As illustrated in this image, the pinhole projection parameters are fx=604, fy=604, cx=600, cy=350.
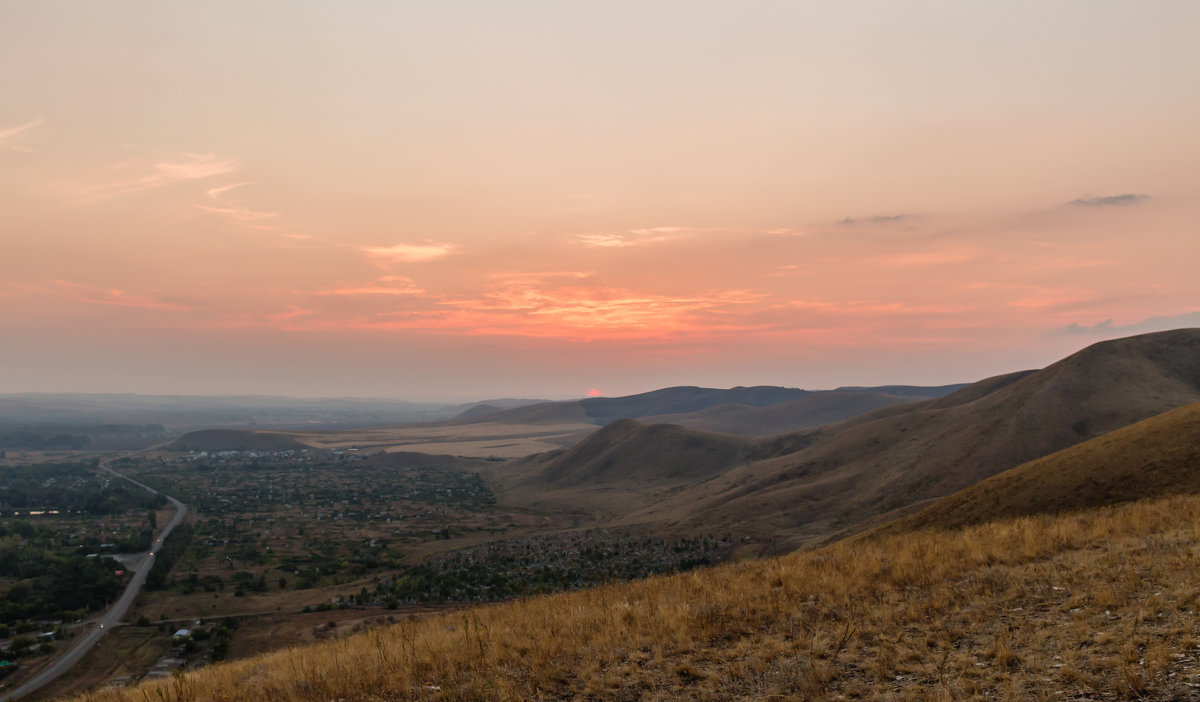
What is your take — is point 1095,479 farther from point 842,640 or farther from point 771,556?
point 842,640

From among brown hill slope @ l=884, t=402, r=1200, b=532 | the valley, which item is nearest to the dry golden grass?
the valley

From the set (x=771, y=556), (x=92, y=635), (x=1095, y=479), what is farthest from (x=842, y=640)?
(x=92, y=635)

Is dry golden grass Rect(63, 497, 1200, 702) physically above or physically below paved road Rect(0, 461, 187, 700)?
above

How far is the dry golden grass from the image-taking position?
24.8 ft

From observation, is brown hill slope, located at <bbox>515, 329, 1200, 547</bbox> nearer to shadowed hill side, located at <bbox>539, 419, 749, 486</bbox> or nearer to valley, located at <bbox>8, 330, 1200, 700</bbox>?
valley, located at <bbox>8, 330, 1200, 700</bbox>

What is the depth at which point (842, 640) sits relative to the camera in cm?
918

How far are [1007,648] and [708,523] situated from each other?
4877 cm

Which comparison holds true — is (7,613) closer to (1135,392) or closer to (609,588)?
(609,588)

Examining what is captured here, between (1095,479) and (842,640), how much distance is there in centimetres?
2218

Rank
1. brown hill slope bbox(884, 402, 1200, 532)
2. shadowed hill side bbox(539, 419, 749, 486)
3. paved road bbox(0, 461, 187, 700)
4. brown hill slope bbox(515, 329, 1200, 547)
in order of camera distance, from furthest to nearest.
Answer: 1. shadowed hill side bbox(539, 419, 749, 486)
2. brown hill slope bbox(515, 329, 1200, 547)
3. paved road bbox(0, 461, 187, 700)
4. brown hill slope bbox(884, 402, 1200, 532)

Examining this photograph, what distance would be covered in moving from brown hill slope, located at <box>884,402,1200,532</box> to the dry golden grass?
33.6 ft

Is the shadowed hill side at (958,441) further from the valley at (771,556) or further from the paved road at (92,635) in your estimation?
the paved road at (92,635)

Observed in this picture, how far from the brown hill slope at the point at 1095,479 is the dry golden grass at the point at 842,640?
33.6ft

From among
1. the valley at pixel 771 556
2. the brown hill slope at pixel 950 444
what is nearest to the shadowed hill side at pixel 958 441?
the brown hill slope at pixel 950 444
